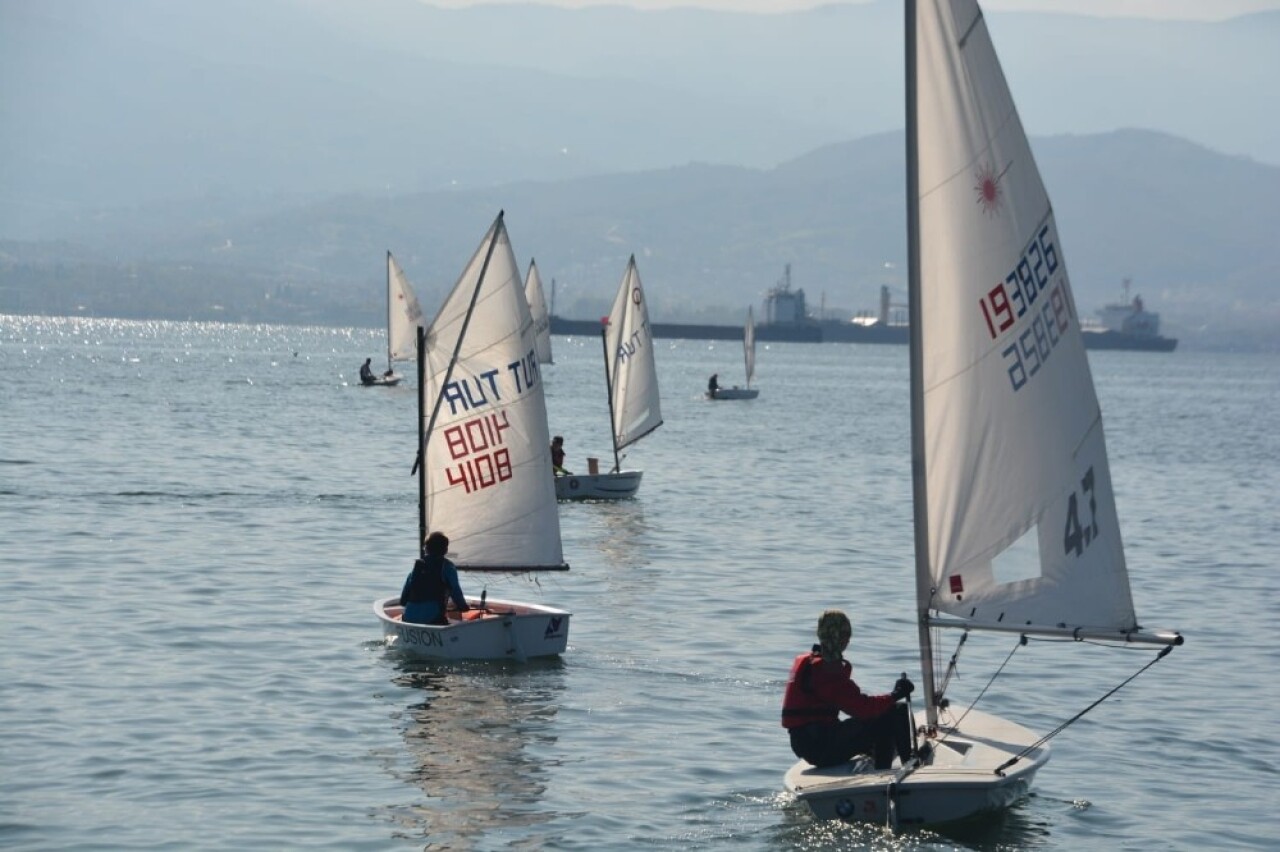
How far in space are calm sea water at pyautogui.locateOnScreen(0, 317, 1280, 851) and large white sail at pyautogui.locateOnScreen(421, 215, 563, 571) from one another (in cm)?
197

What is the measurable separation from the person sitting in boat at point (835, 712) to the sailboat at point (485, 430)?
35.6 ft

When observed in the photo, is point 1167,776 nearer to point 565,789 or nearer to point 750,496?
point 565,789

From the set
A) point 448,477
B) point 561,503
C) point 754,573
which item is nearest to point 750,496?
point 561,503

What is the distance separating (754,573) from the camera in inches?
1531

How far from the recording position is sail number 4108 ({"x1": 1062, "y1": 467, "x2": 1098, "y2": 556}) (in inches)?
740

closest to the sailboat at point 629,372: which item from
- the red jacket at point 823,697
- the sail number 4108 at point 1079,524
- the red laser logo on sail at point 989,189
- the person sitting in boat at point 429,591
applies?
the person sitting in boat at point 429,591

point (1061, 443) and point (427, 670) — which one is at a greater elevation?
point (1061, 443)

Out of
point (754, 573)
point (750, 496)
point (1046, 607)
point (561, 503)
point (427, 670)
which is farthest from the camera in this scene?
point (750, 496)

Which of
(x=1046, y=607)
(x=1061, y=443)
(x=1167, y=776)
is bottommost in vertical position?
(x=1167, y=776)

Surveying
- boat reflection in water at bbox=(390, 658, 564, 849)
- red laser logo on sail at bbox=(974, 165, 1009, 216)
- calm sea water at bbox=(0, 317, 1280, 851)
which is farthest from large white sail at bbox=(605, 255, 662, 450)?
red laser logo on sail at bbox=(974, 165, 1009, 216)

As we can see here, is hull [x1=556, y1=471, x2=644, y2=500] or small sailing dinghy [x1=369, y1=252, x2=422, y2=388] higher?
small sailing dinghy [x1=369, y1=252, x2=422, y2=388]

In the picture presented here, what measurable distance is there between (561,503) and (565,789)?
29803mm

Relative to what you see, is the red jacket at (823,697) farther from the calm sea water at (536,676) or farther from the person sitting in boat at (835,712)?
the calm sea water at (536,676)

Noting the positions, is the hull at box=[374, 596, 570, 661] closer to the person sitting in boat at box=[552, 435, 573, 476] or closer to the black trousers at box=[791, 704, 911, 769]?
the black trousers at box=[791, 704, 911, 769]
